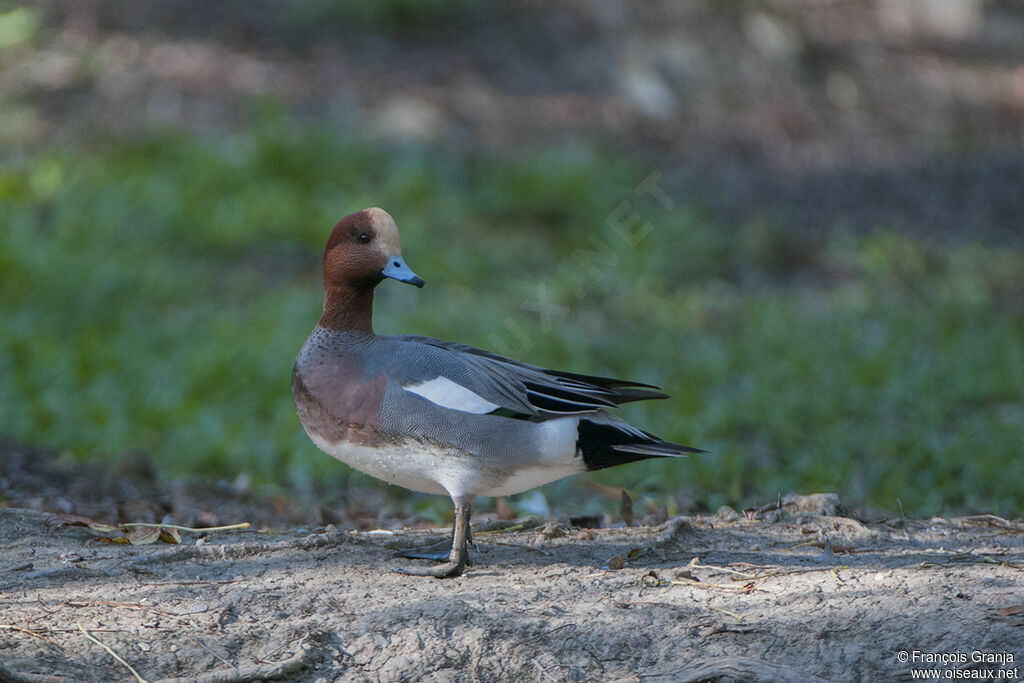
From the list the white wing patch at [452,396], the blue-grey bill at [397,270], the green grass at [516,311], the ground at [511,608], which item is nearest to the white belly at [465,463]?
the white wing patch at [452,396]

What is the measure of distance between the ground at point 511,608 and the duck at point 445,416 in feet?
0.81

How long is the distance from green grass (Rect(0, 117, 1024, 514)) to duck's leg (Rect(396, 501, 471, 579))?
1388 mm

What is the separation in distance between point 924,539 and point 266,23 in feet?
27.6

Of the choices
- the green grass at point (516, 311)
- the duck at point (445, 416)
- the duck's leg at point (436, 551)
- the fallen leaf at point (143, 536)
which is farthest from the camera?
the green grass at point (516, 311)

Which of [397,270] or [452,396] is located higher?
[397,270]

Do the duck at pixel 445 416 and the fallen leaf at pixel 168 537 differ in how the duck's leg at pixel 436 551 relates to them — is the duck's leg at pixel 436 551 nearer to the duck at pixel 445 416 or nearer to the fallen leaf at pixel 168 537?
the duck at pixel 445 416

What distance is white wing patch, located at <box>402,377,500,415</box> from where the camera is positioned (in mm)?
2715

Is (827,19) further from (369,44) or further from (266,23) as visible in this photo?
(266,23)

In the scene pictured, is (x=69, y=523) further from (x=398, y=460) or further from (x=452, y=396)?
(x=452, y=396)

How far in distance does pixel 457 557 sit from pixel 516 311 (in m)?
3.35

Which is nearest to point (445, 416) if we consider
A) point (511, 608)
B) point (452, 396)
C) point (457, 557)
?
point (452, 396)

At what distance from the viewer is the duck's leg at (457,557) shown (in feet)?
8.89

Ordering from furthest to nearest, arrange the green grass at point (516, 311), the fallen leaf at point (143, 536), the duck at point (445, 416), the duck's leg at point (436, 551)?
the green grass at point (516, 311) → the fallen leaf at point (143, 536) → the duck's leg at point (436, 551) → the duck at point (445, 416)

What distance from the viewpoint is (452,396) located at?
2729 mm
